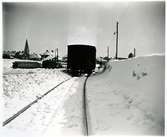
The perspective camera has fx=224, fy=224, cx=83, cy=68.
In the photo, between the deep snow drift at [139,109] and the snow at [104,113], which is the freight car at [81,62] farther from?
the deep snow drift at [139,109]

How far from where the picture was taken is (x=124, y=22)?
457cm

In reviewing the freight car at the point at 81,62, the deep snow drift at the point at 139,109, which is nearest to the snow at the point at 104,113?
the deep snow drift at the point at 139,109

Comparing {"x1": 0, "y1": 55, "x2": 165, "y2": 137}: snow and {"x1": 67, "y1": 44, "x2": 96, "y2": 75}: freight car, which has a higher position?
{"x1": 67, "y1": 44, "x2": 96, "y2": 75}: freight car

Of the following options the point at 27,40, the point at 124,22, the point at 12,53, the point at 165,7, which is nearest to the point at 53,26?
the point at 27,40

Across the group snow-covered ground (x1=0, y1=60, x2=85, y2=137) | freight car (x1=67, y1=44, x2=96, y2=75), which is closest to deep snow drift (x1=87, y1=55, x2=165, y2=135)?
snow-covered ground (x1=0, y1=60, x2=85, y2=137)

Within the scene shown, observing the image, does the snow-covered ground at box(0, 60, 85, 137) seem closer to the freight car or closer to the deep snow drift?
the deep snow drift

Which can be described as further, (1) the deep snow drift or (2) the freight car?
(2) the freight car

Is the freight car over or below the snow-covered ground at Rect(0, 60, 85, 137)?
over

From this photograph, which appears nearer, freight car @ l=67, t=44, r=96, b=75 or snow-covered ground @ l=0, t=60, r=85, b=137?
snow-covered ground @ l=0, t=60, r=85, b=137

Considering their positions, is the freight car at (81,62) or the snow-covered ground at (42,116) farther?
the freight car at (81,62)

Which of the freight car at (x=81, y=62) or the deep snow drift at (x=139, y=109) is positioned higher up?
the freight car at (x=81, y=62)

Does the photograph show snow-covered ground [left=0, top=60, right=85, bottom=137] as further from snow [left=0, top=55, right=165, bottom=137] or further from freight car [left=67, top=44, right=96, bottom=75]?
freight car [left=67, top=44, right=96, bottom=75]

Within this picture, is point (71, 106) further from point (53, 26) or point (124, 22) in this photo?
point (124, 22)

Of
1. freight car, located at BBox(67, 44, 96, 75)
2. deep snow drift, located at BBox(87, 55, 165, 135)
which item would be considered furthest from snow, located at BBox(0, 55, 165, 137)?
freight car, located at BBox(67, 44, 96, 75)
